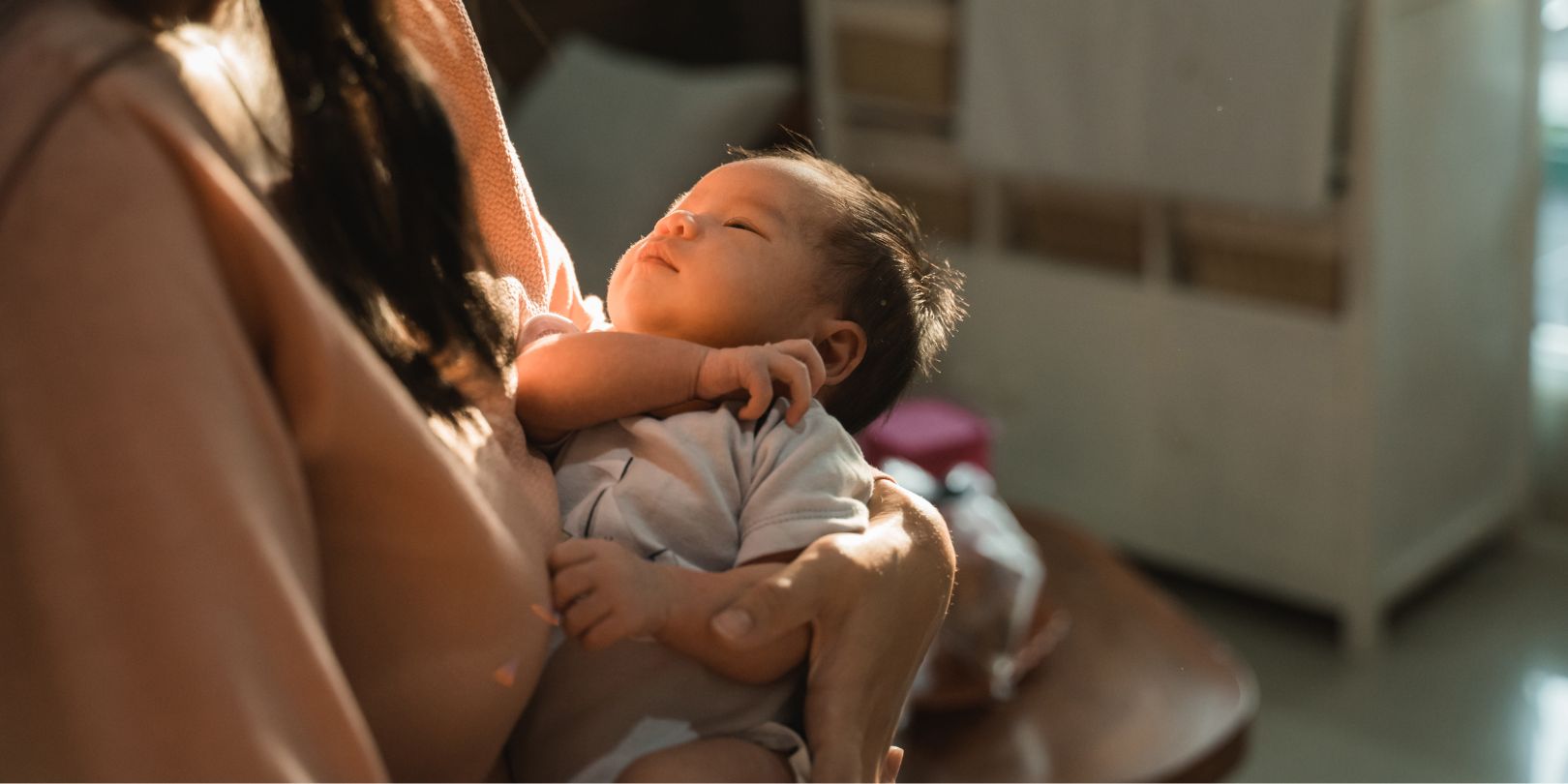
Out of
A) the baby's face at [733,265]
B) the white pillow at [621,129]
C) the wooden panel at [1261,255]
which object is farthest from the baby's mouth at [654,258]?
the wooden panel at [1261,255]

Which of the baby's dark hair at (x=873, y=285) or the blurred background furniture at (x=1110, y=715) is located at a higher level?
the baby's dark hair at (x=873, y=285)

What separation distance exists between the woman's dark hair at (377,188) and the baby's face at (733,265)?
0.19 metres

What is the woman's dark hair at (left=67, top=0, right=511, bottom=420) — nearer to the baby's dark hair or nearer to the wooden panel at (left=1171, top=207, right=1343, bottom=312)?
the baby's dark hair

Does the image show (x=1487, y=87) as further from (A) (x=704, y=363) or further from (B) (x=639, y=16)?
(A) (x=704, y=363)

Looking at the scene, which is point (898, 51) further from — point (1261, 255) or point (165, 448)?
point (165, 448)

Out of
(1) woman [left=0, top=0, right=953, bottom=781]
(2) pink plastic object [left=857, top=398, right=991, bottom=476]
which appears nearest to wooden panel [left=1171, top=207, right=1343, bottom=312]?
(2) pink plastic object [left=857, top=398, right=991, bottom=476]

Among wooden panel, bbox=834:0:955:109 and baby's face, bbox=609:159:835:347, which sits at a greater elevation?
baby's face, bbox=609:159:835:347

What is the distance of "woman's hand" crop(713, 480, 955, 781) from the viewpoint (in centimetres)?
63

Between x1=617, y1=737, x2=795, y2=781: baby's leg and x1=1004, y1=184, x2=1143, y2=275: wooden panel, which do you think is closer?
x1=617, y1=737, x2=795, y2=781: baby's leg

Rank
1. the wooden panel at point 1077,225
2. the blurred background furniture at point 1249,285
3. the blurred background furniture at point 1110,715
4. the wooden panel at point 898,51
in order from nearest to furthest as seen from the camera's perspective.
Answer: the blurred background furniture at point 1110,715 < the blurred background furniture at point 1249,285 < the wooden panel at point 1077,225 < the wooden panel at point 898,51

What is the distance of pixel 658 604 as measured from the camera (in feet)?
1.99

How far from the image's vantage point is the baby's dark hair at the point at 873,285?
808 mm

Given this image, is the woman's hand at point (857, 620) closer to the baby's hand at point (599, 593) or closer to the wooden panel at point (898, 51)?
the baby's hand at point (599, 593)

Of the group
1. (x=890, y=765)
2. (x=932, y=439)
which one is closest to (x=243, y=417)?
(x=890, y=765)
